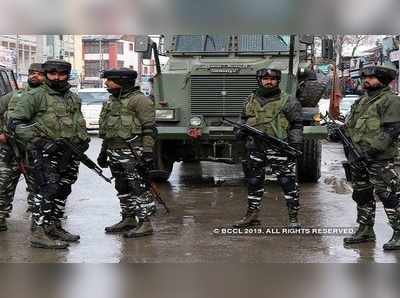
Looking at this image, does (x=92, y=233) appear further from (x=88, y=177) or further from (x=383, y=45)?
(x=383, y=45)

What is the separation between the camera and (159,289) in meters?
4.73

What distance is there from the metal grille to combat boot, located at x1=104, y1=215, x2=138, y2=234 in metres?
2.85

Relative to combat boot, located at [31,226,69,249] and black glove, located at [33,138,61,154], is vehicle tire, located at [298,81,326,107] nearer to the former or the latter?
black glove, located at [33,138,61,154]

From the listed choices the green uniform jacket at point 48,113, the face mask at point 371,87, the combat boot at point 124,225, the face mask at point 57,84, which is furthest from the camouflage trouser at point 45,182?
the face mask at point 371,87

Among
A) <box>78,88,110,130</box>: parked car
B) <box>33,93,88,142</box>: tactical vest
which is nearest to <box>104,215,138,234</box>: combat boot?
<box>33,93,88,142</box>: tactical vest

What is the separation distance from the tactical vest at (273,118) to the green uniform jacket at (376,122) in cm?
86

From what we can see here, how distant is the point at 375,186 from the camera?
613 centimetres

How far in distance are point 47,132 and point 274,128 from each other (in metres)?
2.30

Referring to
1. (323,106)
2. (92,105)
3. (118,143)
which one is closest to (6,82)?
(118,143)

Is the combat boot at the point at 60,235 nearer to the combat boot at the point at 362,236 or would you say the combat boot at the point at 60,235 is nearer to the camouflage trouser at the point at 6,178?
the camouflage trouser at the point at 6,178

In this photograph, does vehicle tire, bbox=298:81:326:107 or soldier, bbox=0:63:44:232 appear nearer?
soldier, bbox=0:63:44:232

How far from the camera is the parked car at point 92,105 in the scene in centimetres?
2148

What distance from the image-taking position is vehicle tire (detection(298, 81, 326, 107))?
31.7ft

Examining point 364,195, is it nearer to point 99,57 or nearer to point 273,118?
point 273,118
